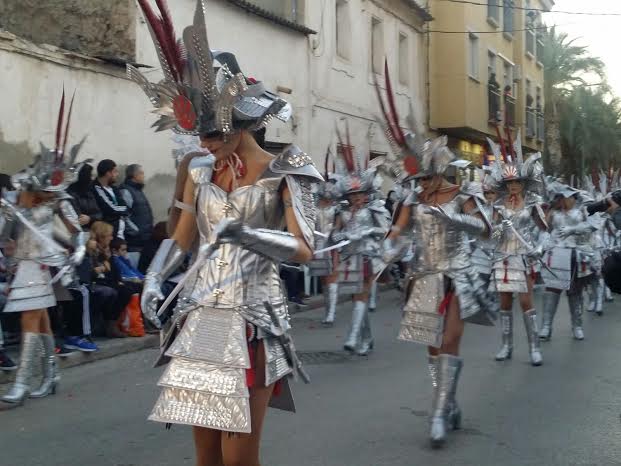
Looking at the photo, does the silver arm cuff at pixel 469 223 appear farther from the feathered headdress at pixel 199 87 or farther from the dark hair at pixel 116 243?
the dark hair at pixel 116 243

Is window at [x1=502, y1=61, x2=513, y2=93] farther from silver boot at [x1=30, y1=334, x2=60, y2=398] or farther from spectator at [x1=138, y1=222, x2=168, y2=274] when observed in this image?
silver boot at [x1=30, y1=334, x2=60, y2=398]

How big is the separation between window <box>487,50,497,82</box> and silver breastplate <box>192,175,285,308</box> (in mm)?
28235

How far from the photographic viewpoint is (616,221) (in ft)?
15.7

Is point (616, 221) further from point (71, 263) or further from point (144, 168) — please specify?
point (144, 168)

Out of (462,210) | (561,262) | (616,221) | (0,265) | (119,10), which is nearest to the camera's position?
(616,221)

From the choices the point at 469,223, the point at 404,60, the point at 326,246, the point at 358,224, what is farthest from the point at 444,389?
the point at 404,60

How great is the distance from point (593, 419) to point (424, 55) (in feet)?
69.3

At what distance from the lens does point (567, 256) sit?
10.9 metres

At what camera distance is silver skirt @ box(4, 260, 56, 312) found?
22.4ft

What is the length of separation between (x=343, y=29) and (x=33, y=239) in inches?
600

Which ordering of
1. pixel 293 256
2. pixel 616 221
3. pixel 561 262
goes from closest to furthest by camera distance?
pixel 293 256 → pixel 616 221 → pixel 561 262

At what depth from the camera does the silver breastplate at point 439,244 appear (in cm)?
613

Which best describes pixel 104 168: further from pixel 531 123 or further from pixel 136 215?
pixel 531 123

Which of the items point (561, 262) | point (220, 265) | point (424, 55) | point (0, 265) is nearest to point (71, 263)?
point (0, 265)
